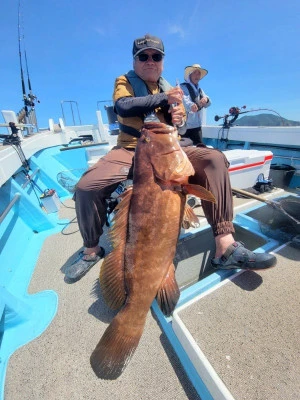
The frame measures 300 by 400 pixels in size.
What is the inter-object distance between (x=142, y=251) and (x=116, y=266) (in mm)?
257

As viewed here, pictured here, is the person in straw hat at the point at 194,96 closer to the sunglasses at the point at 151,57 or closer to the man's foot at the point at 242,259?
the sunglasses at the point at 151,57

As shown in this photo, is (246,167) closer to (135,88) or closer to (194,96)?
(194,96)

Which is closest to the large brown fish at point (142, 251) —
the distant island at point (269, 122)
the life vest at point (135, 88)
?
the life vest at point (135, 88)

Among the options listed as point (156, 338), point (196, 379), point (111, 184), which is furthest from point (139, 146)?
point (196, 379)

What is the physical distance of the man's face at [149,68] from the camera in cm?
246

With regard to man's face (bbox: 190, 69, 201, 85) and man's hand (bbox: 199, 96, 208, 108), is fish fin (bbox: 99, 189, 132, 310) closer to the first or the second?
man's hand (bbox: 199, 96, 208, 108)

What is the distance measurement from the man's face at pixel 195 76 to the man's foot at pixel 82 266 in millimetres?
4736

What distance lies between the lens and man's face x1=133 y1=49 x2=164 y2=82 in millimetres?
→ 2456

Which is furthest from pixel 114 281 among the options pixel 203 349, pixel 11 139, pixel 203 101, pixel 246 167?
pixel 203 101

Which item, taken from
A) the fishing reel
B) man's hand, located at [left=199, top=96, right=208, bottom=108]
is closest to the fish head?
man's hand, located at [left=199, top=96, right=208, bottom=108]

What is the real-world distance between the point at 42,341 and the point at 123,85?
283 centimetres

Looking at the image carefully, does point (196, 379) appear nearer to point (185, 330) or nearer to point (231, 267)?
point (185, 330)

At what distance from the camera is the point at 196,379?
1.43m

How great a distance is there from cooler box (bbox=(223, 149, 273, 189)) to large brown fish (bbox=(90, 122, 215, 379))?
251cm
